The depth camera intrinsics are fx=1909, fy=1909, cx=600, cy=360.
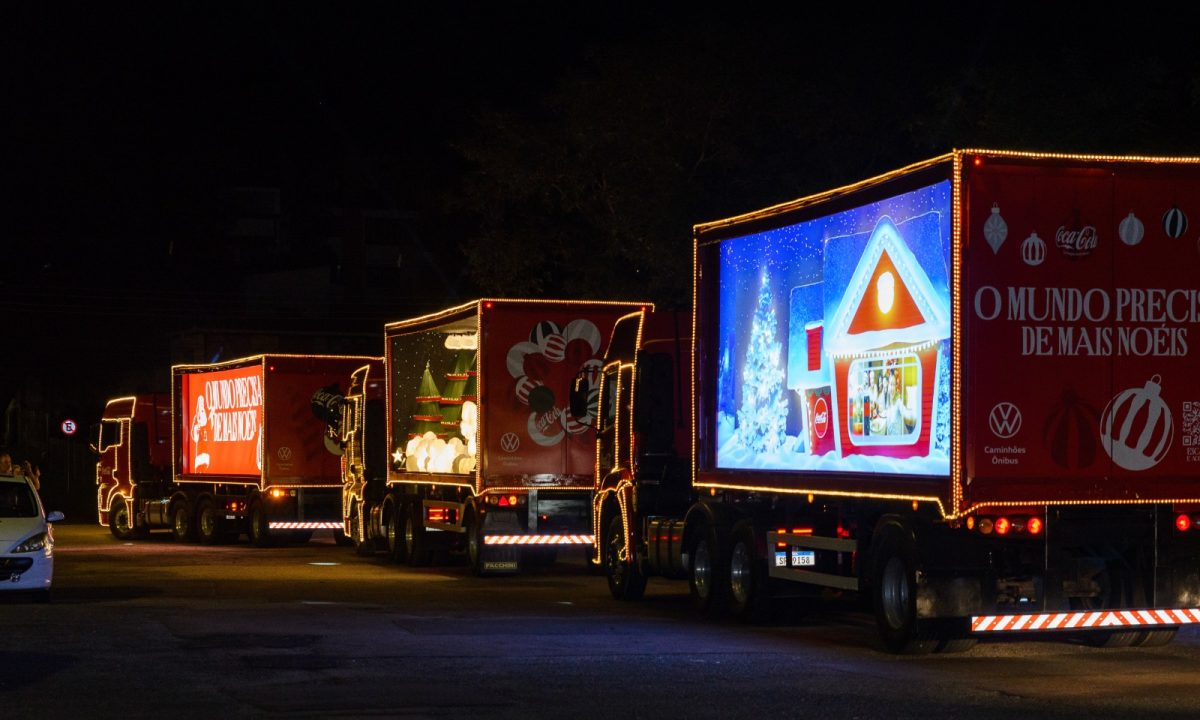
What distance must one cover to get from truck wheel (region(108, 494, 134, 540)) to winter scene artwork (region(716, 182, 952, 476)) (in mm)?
25669

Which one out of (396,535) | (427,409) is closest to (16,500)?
(427,409)

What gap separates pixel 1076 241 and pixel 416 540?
16058 mm

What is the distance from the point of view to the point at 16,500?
72.1 ft

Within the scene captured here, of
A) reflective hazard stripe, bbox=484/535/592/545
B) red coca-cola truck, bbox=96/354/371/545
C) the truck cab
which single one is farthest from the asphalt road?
the truck cab

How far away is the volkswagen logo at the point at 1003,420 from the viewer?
14445mm

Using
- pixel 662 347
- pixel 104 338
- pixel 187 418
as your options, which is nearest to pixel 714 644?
pixel 662 347

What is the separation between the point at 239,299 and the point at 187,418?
152 ft

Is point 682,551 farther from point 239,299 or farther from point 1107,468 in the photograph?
point 239,299

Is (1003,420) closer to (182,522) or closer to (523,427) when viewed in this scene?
(523,427)

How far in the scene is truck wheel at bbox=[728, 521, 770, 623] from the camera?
1853 cm

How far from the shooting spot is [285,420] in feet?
116

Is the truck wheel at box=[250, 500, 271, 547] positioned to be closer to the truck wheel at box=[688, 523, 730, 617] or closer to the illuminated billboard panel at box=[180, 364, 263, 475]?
the illuminated billboard panel at box=[180, 364, 263, 475]

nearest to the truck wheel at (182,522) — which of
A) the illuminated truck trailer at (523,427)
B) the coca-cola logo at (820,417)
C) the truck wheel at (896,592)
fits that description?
the illuminated truck trailer at (523,427)

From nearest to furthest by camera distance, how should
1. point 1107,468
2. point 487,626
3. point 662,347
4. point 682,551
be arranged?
point 1107,468 → point 487,626 → point 682,551 → point 662,347
